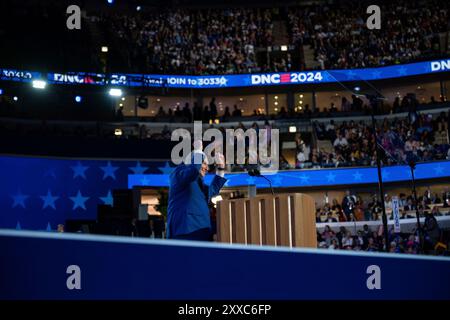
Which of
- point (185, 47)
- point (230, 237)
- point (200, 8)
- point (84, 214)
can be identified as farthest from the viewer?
point (200, 8)

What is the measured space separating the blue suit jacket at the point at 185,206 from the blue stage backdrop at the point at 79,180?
15136 millimetres

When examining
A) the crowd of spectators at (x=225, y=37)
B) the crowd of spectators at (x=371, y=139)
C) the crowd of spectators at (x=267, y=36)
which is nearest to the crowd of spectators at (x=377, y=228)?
the crowd of spectators at (x=371, y=139)

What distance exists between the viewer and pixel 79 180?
20656mm

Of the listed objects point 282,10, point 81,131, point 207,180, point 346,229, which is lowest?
point 346,229

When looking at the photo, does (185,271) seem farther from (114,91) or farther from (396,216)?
(114,91)

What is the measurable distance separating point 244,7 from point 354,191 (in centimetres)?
1332

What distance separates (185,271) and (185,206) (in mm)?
3142

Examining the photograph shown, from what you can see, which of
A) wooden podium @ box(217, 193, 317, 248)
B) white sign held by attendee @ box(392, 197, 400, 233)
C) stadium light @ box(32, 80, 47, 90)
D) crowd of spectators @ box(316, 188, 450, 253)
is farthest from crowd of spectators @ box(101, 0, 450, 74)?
wooden podium @ box(217, 193, 317, 248)

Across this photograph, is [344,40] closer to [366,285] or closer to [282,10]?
[282,10]

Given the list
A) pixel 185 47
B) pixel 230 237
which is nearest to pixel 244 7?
pixel 185 47

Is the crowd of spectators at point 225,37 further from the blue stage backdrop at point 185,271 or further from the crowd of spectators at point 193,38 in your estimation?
the blue stage backdrop at point 185,271

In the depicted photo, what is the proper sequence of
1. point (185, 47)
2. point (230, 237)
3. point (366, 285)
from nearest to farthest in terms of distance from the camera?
1. point (366, 285)
2. point (230, 237)
3. point (185, 47)

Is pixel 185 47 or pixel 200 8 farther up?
pixel 200 8

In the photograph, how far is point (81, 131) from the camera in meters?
21.0
